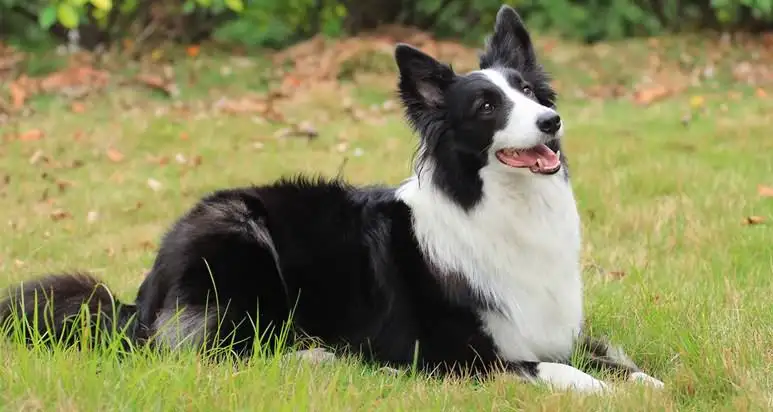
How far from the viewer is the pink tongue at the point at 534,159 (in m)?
3.64

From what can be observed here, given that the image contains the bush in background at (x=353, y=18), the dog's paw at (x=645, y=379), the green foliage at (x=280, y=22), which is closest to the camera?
the dog's paw at (x=645, y=379)

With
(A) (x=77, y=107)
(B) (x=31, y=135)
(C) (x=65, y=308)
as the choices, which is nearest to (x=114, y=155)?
(B) (x=31, y=135)

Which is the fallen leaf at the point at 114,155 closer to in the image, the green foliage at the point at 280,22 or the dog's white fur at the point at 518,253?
the green foliage at the point at 280,22

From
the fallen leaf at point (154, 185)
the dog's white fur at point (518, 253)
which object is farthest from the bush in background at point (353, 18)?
the dog's white fur at point (518, 253)

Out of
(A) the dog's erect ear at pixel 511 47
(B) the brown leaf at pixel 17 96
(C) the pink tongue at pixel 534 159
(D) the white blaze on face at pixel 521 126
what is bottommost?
(B) the brown leaf at pixel 17 96

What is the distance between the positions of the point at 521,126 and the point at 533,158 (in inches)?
6.4

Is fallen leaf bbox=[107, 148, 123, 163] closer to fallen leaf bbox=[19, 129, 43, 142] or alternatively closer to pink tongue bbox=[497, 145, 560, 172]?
fallen leaf bbox=[19, 129, 43, 142]

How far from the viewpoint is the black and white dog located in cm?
376

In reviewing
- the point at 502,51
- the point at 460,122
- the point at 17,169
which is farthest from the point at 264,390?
the point at 17,169

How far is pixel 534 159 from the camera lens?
368cm

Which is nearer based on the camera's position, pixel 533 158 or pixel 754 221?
pixel 533 158

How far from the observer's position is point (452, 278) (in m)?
3.88

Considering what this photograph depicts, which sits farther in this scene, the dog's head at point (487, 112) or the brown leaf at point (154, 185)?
the brown leaf at point (154, 185)

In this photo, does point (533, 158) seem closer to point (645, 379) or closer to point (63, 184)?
point (645, 379)
